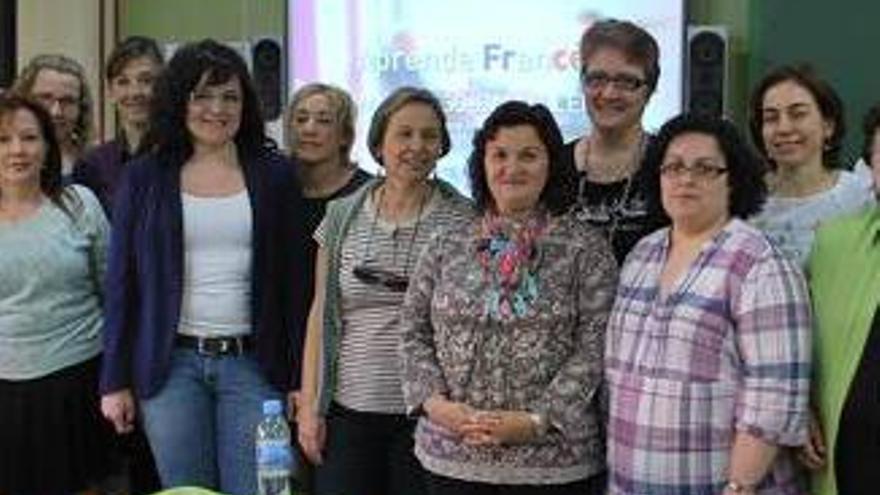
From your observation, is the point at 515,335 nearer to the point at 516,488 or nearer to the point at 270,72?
the point at 516,488

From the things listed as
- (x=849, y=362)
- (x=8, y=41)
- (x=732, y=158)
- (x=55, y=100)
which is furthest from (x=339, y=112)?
(x=8, y=41)

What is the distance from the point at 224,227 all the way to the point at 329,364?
0.39 m

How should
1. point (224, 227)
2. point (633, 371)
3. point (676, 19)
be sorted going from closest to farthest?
point (633, 371), point (224, 227), point (676, 19)

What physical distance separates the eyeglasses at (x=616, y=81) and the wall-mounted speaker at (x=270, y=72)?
8.91 feet

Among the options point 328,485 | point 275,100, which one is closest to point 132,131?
point 328,485

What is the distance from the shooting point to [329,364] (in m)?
2.85

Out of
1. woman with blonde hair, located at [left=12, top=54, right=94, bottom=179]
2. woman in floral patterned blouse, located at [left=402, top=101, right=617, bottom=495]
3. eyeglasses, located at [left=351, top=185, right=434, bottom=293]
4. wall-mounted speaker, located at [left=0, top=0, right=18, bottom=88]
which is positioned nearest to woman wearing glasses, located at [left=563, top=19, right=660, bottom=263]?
Result: woman in floral patterned blouse, located at [left=402, top=101, right=617, bottom=495]

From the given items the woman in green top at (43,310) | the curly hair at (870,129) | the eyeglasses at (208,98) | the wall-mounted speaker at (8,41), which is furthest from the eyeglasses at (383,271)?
the wall-mounted speaker at (8,41)

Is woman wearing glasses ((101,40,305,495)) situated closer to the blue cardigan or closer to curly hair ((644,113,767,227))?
the blue cardigan

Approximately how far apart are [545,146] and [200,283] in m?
0.85

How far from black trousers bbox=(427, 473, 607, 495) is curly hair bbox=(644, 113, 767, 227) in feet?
→ 1.99

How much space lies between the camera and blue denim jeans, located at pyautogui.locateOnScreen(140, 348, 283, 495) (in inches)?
112

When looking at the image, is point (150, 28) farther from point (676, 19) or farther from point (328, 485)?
point (328, 485)

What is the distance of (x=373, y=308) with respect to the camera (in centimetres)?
282
